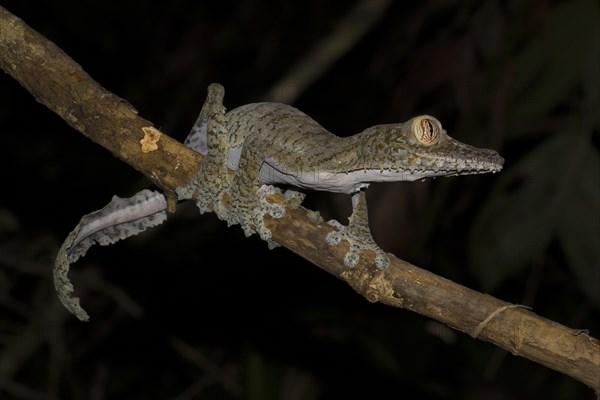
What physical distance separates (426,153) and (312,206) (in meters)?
3.40

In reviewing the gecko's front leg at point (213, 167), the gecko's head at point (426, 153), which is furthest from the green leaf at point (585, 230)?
the gecko's front leg at point (213, 167)

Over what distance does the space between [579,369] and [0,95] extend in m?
5.80

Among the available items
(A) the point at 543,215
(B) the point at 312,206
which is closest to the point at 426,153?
(A) the point at 543,215

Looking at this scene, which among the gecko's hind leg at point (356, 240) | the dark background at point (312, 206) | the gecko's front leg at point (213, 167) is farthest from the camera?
the dark background at point (312, 206)

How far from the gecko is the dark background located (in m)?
1.40

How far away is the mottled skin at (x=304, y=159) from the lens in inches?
119

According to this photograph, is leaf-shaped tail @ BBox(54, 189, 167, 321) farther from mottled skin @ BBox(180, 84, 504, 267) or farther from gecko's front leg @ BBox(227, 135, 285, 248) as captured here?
gecko's front leg @ BBox(227, 135, 285, 248)

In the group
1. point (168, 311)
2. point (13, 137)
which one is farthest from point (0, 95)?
point (168, 311)

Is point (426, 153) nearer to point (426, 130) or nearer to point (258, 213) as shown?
point (426, 130)

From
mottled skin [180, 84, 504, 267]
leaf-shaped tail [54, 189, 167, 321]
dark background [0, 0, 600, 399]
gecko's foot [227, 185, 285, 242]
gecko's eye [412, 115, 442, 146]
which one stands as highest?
dark background [0, 0, 600, 399]

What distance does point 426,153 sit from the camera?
304 cm

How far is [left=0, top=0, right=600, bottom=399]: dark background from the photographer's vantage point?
17.3ft

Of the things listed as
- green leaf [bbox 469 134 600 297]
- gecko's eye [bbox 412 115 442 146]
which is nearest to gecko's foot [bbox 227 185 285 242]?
gecko's eye [bbox 412 115 442 146]

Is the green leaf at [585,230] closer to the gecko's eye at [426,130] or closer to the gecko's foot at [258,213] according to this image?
the gecko's eye at [426,130]
